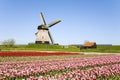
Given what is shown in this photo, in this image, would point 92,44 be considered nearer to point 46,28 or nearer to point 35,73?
Answer: point 46,28

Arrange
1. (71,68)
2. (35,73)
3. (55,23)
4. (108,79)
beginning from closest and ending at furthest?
(108,79), (35,73), (71,68), (55,23)

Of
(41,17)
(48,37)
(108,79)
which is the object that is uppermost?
(41,17)

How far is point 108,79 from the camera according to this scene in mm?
10156

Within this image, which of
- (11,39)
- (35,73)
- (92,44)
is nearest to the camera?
(35,73)

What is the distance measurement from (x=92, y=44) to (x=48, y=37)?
23919mm

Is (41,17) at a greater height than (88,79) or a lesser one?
greater

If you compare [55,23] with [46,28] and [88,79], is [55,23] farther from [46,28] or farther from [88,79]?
[88,79]

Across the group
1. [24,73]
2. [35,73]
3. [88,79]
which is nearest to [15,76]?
[24,73]

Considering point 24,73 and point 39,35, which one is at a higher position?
point 39,35

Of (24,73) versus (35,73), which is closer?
(24,73)

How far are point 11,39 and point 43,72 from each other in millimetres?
90748

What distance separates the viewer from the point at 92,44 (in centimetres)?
8581

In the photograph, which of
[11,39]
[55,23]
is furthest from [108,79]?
[11,39]

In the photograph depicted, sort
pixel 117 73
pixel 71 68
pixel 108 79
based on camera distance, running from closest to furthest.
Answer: pixel 108 79, pixel 117 73, pixel 71 68
